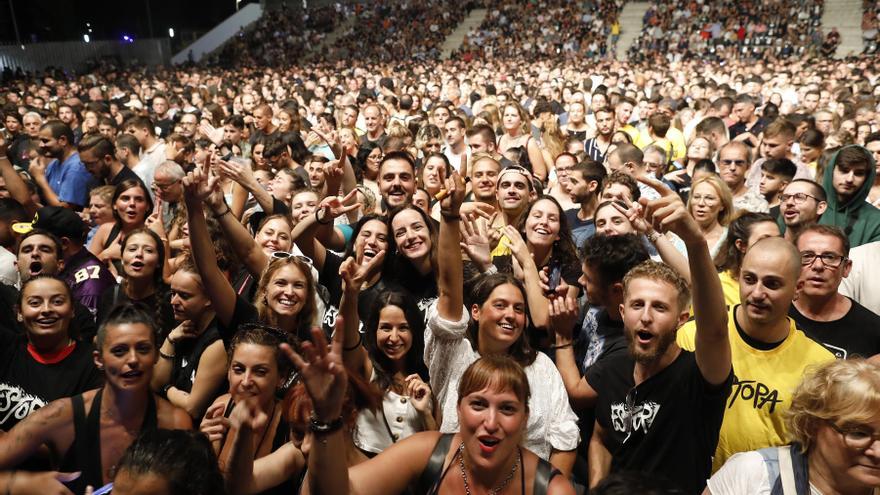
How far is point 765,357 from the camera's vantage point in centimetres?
266

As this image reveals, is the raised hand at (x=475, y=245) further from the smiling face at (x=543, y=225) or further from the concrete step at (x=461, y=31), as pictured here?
the concrete step at (x=461, y=31)

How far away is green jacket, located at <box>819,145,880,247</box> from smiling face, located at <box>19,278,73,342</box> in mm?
4433

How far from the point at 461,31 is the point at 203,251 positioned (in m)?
27.9

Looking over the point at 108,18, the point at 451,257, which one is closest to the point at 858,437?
the point at 451,257

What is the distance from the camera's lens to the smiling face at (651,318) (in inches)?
101

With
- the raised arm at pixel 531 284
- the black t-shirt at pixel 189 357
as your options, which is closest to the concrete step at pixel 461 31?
the raised arm at pixel 531 284

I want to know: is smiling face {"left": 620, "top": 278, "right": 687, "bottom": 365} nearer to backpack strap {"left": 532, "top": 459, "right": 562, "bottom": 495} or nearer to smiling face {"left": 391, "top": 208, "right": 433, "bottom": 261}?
backpack strap {"left": 532, "top": 459, "right": 562, "bottom": 495}

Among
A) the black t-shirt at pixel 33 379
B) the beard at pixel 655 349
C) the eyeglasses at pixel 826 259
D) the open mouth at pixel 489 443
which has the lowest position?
the open mouth at pixel 489 443

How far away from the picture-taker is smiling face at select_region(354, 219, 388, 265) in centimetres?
387

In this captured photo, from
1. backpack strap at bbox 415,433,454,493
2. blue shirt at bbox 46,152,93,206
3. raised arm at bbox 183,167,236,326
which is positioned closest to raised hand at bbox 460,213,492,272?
raised arm at bbox 183,167,236,326

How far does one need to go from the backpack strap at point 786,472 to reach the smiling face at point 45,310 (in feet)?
9.65

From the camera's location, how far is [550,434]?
2748mm

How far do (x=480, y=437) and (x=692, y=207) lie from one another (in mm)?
2910

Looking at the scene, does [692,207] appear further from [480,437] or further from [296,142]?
[296,142]
